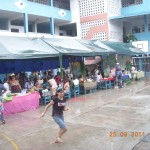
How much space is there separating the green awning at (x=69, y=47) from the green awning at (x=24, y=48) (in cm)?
44

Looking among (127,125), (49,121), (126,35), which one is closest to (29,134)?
(49,121)

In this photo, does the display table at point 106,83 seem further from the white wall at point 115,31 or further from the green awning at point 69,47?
the white wall at point 115,31

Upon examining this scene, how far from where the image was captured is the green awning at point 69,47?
15008mm

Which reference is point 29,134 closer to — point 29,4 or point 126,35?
point 29,4

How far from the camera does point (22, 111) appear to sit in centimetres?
1220

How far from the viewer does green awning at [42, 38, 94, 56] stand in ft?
49.2

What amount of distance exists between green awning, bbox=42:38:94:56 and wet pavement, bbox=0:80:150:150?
3394mm

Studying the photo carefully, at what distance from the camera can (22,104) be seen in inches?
479

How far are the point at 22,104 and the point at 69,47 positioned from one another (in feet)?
16.7

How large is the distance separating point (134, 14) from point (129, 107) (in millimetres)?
19074

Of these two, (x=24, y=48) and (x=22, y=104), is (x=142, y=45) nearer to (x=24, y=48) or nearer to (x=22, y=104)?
(x=24, y=48)

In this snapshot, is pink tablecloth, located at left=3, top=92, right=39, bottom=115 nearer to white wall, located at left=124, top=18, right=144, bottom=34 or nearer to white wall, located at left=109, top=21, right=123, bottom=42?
white wall, located at left=109, top=21, right=123, bottom=42
